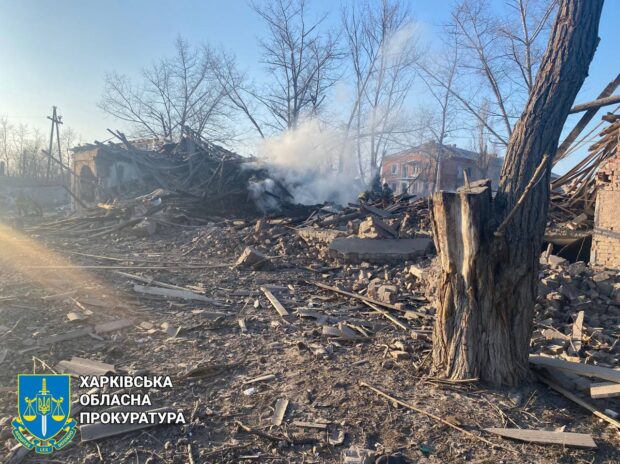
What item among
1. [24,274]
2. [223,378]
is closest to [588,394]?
[223,378]

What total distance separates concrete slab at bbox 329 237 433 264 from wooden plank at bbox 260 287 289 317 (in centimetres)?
243

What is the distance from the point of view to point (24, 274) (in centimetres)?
758

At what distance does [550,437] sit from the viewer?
2928 mm

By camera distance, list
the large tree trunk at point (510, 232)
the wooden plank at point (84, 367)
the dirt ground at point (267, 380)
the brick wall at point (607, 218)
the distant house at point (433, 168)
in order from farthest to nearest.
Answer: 1. the distant house at point (433, 168)
2. the brick wall at point (607, 218)
3. the wooden plank at point (84, 367)
4. the large tree trunk at point (510, 232)
5. the dirt ground at point (267, 380)

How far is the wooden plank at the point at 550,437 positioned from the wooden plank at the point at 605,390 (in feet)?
1.39

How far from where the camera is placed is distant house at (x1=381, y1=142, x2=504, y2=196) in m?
39.3

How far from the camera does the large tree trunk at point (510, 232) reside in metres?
3.40

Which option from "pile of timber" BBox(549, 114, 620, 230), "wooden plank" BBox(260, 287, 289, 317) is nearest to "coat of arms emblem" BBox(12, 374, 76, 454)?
"wooden plank" BBox(260, 287, 289, 317)

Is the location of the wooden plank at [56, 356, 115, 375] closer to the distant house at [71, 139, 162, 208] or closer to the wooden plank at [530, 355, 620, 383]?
the wooden plank at [530, 355, 620, 383]

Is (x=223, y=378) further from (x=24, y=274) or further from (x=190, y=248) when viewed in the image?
(x=190, y=248)

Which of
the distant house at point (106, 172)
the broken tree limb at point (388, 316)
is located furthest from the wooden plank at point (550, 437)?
the distant house at point (106, 172)

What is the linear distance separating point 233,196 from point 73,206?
11224mm

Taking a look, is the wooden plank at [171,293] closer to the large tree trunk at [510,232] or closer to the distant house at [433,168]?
the large tree trunk at [510,232]

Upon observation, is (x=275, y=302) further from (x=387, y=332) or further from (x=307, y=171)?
(x=307, y=171)
